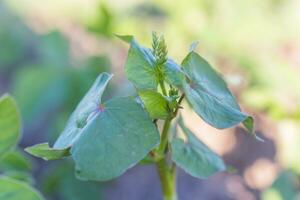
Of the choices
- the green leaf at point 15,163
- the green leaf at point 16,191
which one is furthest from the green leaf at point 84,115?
the green leaf at point 15,163

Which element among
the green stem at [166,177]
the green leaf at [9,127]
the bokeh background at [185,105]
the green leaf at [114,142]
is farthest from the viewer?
the bokeh background at [185,105]

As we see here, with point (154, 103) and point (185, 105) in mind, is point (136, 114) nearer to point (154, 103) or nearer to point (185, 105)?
point (154, 103)

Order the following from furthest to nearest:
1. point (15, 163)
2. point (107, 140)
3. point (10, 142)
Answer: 1. point (15, 163)
2. point (10, 142)
3. point (107, 140)

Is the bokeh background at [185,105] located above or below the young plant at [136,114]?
below

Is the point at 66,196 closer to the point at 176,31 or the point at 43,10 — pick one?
the point at 176,31

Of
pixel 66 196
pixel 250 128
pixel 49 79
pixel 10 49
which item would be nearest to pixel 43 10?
pixel 10 49

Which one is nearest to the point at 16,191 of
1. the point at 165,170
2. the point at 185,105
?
the point at 165,170

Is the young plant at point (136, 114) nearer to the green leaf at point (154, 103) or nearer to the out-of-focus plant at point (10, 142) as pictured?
the green leaf at point (154, 103)
